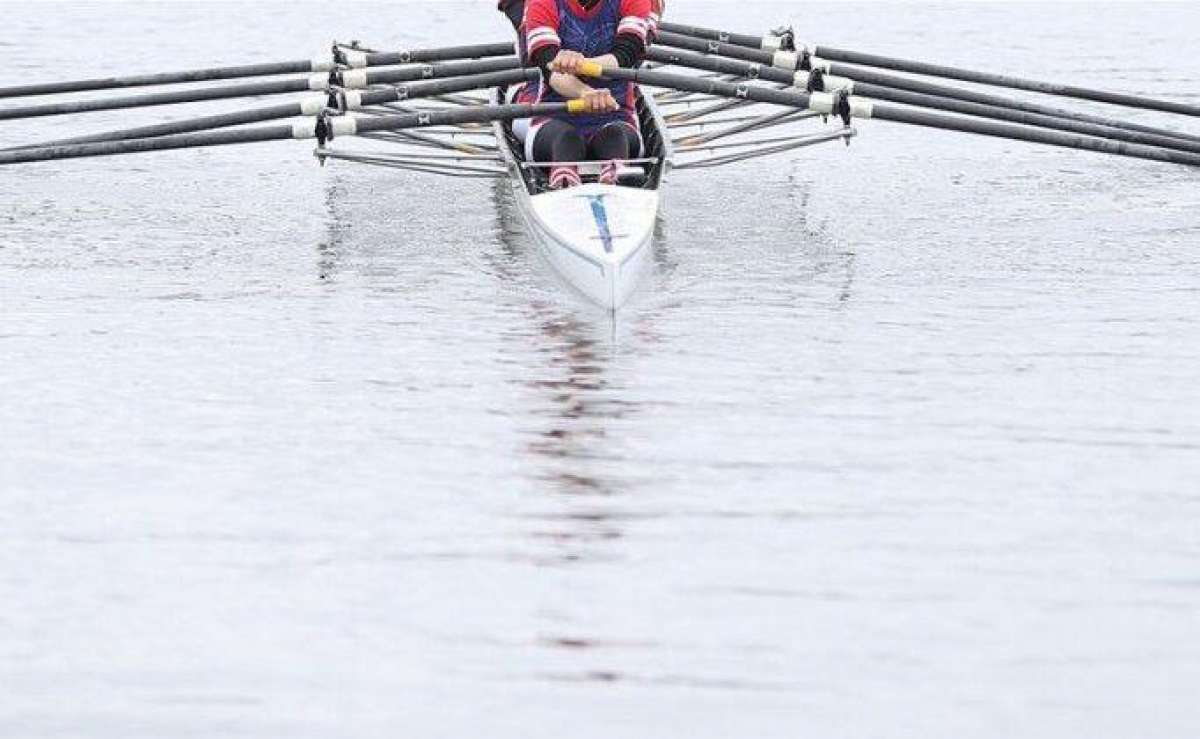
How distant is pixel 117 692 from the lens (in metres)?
5.67

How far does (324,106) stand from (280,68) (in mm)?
3460

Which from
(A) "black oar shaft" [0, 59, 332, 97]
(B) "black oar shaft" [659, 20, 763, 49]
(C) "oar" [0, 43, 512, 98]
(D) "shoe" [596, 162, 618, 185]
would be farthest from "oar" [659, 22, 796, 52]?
(D) "shoe" [596, 162, 618, 185]

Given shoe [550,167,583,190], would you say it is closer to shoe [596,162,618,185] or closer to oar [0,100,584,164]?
shoe [596,162,618,185]

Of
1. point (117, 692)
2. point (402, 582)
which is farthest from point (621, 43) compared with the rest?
point (117, 692)

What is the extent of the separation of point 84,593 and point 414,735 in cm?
145

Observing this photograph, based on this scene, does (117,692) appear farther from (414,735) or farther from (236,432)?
(236,432)

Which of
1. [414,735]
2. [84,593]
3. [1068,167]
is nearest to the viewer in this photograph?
[414,735]

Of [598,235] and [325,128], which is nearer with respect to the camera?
[598,235]

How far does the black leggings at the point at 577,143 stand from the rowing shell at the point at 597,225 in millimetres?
102

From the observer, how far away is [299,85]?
14500 millimetres

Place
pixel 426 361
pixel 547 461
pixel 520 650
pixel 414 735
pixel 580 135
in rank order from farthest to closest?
1. pixel 580 135
2. pixel 426 361
3. pixel 547 461
4. pixel 520 650
5. pixel 414 735

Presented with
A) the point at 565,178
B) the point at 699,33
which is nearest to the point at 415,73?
the point at 565,178

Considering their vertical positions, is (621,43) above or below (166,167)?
above

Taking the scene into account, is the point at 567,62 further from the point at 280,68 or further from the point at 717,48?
the point at 280,68
